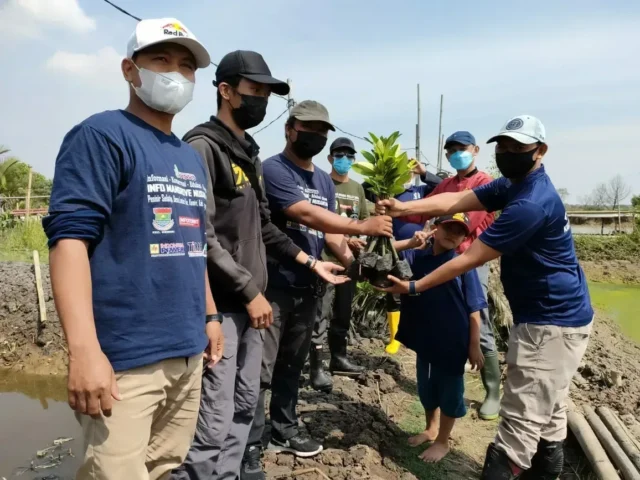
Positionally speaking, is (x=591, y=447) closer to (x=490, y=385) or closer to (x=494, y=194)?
(x=490, y=385)

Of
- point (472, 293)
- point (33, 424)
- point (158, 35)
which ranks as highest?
point (158, 35)

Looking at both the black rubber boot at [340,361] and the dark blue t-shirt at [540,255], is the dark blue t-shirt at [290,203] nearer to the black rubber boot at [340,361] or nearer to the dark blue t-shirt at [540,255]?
the dark blue t-shirt at [540,255]

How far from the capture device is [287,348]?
11.1 ft

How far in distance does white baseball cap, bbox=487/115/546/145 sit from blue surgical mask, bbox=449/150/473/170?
177 cm

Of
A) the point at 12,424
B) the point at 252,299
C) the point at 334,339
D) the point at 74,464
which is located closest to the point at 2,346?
the point at 12,424

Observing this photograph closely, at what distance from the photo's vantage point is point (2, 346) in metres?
7.69

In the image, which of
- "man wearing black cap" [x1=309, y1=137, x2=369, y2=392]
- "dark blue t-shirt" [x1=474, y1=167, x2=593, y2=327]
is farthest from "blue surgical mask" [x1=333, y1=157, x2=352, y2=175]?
"dark blue t-shirt" [x1=474, y1=167, x2=593, y2=327]

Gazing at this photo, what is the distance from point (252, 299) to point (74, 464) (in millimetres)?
3449

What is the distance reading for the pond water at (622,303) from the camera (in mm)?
12289

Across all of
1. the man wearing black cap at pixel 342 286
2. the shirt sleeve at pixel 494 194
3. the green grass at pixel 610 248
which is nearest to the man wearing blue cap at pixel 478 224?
the shirt sleeve at pixel 494 194

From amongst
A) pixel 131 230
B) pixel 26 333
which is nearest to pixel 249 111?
pixel 131 230

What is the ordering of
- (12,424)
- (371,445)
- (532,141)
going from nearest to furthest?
(532,141) < (371,445) < (12,424)

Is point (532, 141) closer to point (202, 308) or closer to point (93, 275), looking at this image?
point (202, 308)

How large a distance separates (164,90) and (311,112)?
1.52 meters
